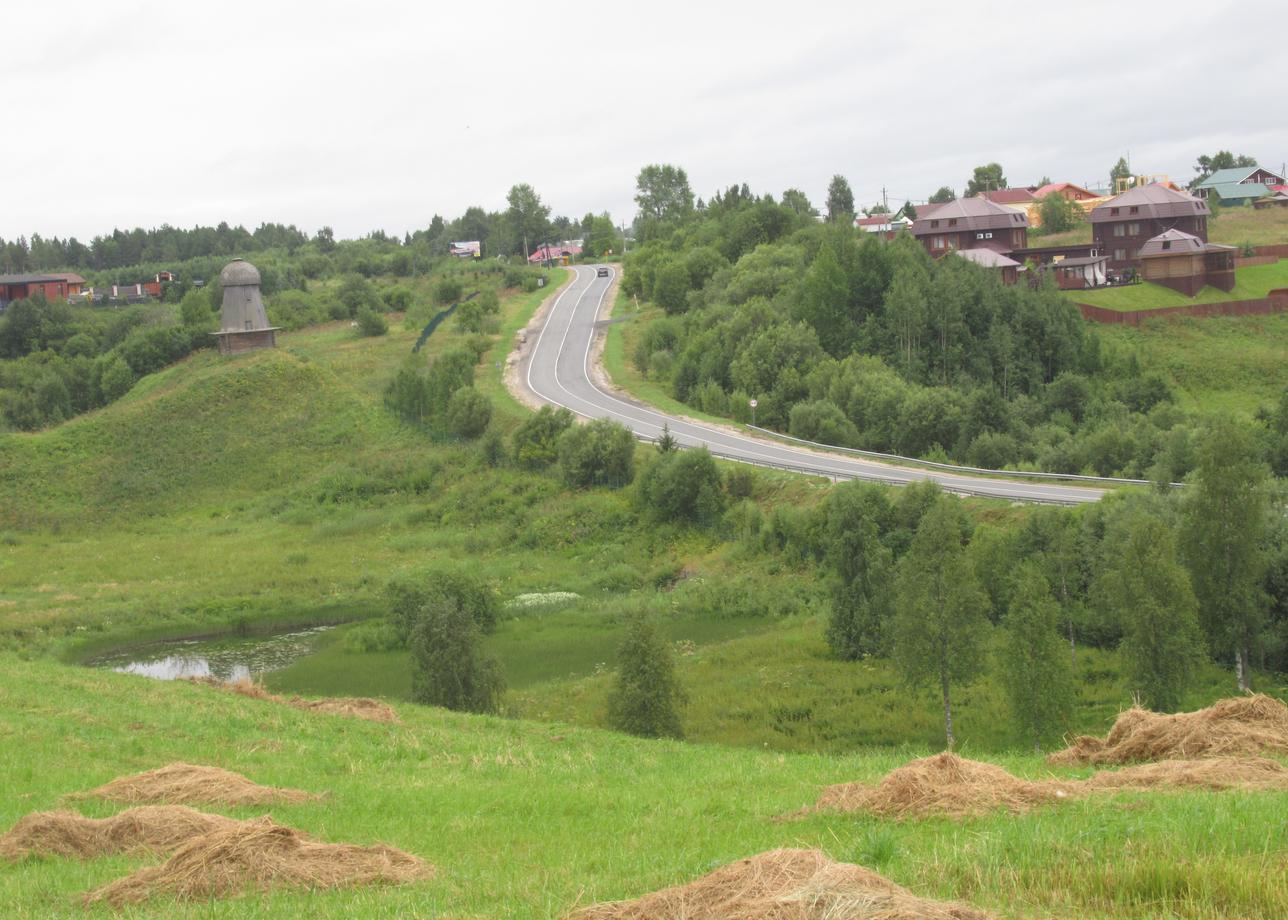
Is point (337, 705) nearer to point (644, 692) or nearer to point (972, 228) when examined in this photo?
point (644, 692)

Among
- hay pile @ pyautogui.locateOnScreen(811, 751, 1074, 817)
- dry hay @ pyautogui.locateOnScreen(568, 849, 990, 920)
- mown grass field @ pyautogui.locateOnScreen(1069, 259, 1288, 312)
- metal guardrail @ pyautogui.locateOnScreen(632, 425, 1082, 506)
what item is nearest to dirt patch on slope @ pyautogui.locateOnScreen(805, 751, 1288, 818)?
hay pile @ pyautogui.locateOnScreen(811, 751, 1074, 817)

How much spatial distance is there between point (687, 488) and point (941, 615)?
91.0 ft

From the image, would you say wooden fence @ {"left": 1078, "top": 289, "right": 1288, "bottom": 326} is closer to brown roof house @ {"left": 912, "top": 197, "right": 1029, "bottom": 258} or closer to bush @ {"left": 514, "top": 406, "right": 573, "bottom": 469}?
brown roof house @ {"left": 912, "top": 197, "right": 1029, "bottom": 258}

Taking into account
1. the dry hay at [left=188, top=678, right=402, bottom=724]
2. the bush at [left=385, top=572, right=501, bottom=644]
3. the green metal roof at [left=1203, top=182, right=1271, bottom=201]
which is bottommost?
the bush at [left=385, top=572, right=501, bottom=644]

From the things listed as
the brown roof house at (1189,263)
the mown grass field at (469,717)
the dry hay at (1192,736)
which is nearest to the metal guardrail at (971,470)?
the mown grass field at (469,717)

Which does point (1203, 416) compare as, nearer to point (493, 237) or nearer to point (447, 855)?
point (447, 855)

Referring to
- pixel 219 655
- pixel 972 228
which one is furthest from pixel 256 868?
pixel 972 228

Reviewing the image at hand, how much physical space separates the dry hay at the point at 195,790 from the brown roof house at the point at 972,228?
86279 mm

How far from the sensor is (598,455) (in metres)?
63.9

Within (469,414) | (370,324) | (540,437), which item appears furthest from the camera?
(370,324)

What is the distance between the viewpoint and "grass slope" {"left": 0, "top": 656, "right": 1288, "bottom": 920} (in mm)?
9648

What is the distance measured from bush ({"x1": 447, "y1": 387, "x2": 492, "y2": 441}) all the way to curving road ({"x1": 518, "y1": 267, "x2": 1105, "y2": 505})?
458 centimetres

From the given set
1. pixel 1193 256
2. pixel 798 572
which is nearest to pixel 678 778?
pixel 798 572

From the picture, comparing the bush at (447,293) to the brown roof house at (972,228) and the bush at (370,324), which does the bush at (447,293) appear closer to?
the bush at (370,324)
